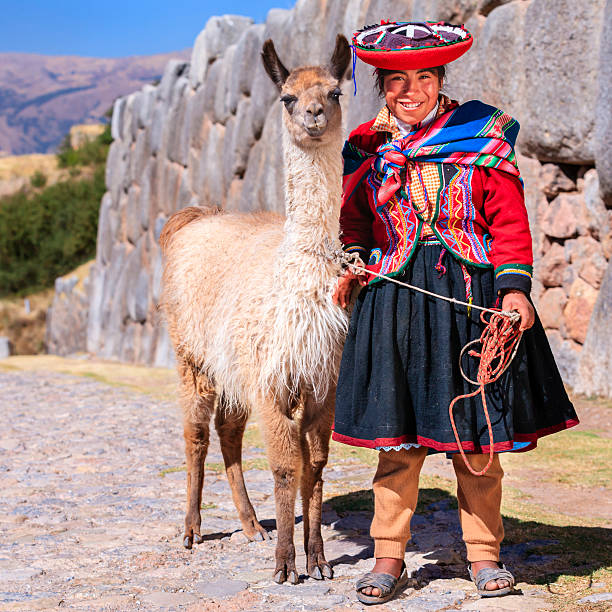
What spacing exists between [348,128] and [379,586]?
21.7 feet

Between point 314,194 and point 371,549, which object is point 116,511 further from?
point 314,194

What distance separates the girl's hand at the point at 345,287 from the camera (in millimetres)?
2836

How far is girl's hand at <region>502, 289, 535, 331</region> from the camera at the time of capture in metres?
2.53

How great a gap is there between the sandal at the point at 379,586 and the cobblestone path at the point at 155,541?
31mm

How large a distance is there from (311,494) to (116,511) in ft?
4.17

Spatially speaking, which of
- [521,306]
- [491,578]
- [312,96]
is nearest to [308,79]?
[312,96]

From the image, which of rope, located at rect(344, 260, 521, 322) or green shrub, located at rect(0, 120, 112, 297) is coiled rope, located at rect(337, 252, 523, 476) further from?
green shrub, located at rect(0, 120, 112, 297)

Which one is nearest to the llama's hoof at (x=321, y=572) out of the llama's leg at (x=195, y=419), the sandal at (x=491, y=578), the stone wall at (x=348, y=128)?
the sandal at (x=491, y=578)

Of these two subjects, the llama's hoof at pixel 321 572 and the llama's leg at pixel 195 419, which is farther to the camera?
the llama's leg at pixel 195 419

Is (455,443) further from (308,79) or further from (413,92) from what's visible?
(308,79)

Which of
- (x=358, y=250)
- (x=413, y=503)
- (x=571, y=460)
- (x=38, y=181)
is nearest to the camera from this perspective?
(x=413, y=503)

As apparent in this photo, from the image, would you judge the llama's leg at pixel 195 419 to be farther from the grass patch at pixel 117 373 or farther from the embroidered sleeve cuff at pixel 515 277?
the grass patch at pixel 117 373

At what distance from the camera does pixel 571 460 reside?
464 centimetres

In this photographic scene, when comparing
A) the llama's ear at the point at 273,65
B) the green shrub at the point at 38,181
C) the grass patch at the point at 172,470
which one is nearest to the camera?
the llama's ear at the point at 273,65
